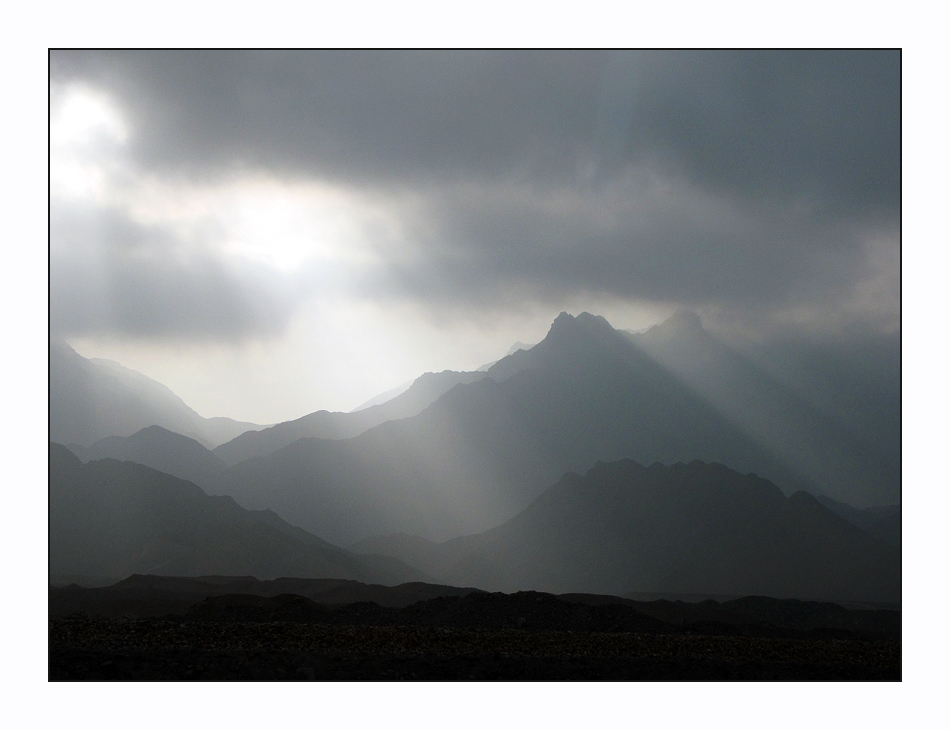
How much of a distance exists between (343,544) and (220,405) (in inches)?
79.7

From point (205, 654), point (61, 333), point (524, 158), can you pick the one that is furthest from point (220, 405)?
point (524, 158)

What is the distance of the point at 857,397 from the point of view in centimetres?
580

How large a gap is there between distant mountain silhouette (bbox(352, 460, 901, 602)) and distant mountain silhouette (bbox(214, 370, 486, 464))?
4.29 ft

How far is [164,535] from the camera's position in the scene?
19.2ft

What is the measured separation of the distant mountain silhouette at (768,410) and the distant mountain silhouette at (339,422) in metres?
2.25

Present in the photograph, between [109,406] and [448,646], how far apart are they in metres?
4.19

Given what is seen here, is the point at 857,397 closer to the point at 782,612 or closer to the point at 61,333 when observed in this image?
the point at 782,612

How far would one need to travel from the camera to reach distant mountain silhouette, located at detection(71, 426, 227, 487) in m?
6.08

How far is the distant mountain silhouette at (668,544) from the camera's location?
572 cm

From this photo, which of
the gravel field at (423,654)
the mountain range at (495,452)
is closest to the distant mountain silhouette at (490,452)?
the mountain range at (495,452)

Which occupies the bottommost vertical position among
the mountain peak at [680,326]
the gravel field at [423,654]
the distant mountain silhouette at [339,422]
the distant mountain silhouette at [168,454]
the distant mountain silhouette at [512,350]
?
the gravel field at [423,654]

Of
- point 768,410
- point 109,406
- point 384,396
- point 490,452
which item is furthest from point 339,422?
point 768,410

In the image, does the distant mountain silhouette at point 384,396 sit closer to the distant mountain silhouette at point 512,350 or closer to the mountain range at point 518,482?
the mountain range at point 518,482

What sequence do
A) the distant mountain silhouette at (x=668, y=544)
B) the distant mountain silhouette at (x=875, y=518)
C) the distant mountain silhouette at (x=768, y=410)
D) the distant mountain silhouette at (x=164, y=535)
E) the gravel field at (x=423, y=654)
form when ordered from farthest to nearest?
the distant mountain silhouette at (x=768, y=410) → the distant mountain silhouette at (x=668, y=544) → the distant mountain silhouette at (x=164, y=535) → the distant mountain silhouette at (x=875, y=518) → the gravel field at (x=423, y=654)
